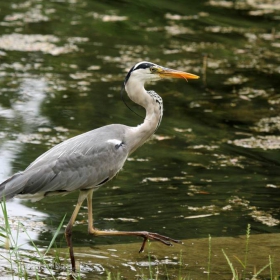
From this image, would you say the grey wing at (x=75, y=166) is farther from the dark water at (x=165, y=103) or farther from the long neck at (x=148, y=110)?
the dark water at (x=165, y=103)

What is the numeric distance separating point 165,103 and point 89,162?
4.38m

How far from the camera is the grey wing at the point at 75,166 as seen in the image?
595 centimetres

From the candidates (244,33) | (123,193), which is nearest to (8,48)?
(244,33)

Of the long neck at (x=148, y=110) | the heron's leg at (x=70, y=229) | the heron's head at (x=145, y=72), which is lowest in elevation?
the heron's leg at (x=70, y=229)

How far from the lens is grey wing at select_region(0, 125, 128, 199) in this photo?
5.95 m

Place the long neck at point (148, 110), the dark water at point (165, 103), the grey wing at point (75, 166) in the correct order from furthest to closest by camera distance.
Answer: the dark water at point (165, 103)
the long neck at point (148, 110)
the grey wing at point (75, 166)

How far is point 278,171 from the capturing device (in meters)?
8.43

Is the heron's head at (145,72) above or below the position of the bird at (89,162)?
above

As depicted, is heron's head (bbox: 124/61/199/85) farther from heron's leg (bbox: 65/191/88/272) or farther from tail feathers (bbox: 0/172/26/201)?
tail feathers (bbox: 0/172/26/201)

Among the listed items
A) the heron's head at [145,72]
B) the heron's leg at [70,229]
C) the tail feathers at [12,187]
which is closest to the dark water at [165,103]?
the heron's leg at [70,229]

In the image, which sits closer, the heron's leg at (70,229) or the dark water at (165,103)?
the heron's leg at (70,229)

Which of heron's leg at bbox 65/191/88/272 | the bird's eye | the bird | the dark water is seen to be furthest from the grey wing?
the dark water

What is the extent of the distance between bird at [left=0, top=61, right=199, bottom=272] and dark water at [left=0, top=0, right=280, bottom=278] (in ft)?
2.16

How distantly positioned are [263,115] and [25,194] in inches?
192
